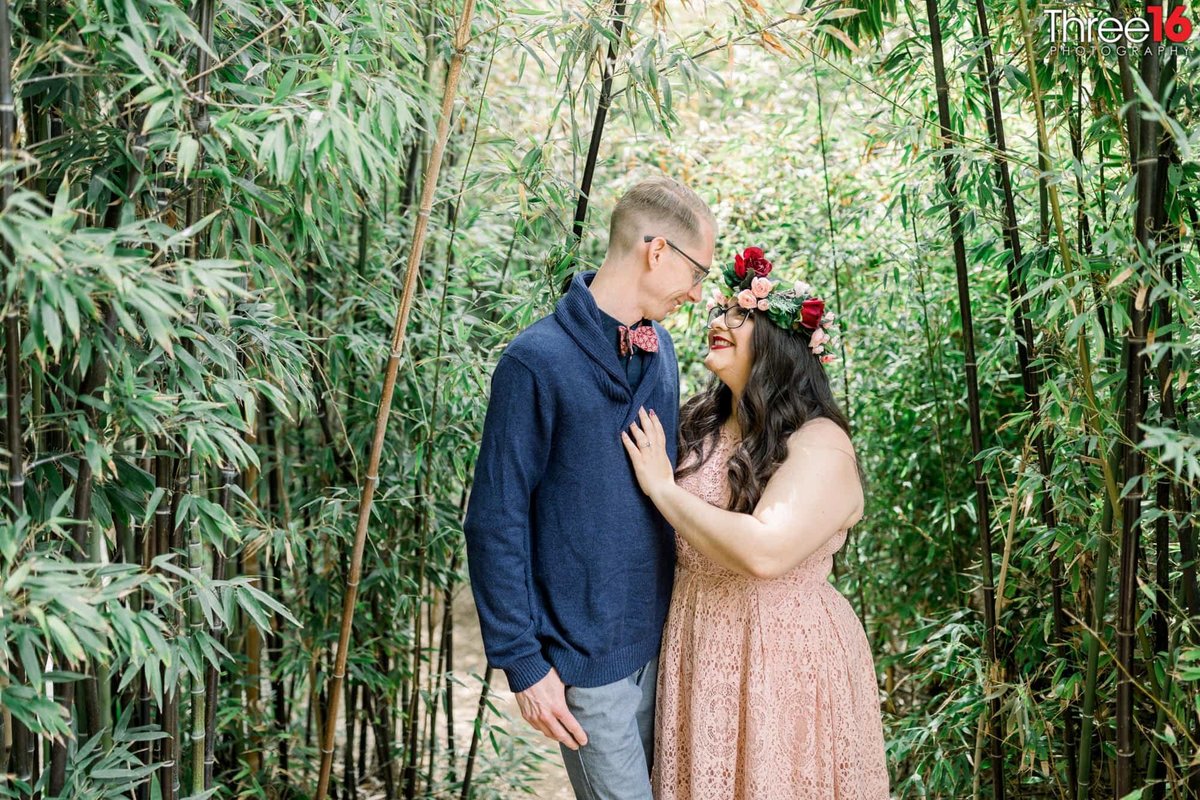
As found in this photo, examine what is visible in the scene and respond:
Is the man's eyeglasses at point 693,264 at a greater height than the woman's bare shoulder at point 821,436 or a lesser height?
greater

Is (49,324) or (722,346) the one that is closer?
(49,324)

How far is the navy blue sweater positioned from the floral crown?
0.31m

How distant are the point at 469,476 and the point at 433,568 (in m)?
→ 0.29

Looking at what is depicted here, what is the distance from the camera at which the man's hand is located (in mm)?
1943

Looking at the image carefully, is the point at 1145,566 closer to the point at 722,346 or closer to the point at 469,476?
the point at 722,346

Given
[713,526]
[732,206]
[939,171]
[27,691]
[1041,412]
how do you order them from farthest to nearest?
[732,206] < [939,171] < [1041,412] < [713,526] < [27,691]

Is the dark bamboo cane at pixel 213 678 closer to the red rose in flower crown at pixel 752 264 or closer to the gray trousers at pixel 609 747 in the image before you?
the gray trousers at pixel 609 747

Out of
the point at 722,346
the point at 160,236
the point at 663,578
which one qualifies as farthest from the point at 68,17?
the point at 663,578

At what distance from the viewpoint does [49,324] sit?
1.32m

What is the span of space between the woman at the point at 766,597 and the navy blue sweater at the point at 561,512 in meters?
0.09

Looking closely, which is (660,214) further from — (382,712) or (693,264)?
(382,712)

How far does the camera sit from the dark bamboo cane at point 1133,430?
5.60 feet

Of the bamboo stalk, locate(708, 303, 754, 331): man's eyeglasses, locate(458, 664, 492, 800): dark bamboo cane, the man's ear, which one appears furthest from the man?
locate(458, 664, 492, 800): dark bamboo cane

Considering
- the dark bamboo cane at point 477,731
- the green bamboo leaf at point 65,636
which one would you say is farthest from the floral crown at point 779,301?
the green bamboo leaf at point 65,636
